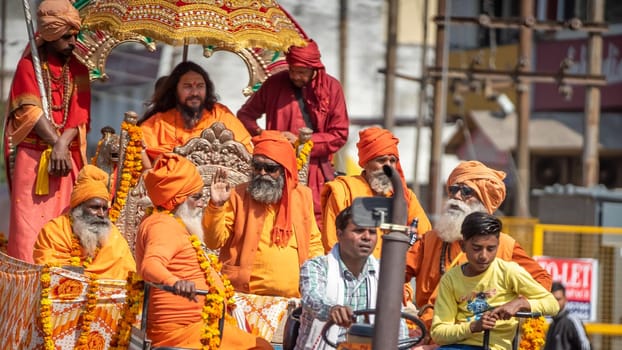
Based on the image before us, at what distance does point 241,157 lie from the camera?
Answer: 436 inches

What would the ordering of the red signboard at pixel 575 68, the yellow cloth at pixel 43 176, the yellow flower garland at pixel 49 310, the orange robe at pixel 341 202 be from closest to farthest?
the yellow flower garland at pixel 49 310
the orange robe at pixel 341 202
the yellow cloth at pixel 43 176
the red signboard at pixel 575 68

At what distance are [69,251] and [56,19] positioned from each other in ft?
6.14

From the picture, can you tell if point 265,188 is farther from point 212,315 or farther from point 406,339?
point 406,339

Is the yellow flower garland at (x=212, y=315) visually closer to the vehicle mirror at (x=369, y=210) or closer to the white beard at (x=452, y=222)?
the white beard at (x=452, y=222)

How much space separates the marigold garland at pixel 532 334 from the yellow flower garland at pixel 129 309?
2256 mm

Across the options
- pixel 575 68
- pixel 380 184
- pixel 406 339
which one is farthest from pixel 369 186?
pixel 575 68

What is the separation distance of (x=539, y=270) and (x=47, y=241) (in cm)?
335

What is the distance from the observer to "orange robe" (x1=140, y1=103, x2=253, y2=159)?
1124 centimetres

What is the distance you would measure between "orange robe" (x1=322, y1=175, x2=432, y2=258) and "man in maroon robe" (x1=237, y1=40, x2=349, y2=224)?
138 cm

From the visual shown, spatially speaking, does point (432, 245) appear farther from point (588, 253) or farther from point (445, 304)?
point (588, 253)

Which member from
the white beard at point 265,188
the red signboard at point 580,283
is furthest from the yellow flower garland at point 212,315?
the red signboard at point 580,283

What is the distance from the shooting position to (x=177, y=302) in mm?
8539

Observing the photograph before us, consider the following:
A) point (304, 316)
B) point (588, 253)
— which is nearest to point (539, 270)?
point (304, 316)

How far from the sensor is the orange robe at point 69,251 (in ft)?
32.7
